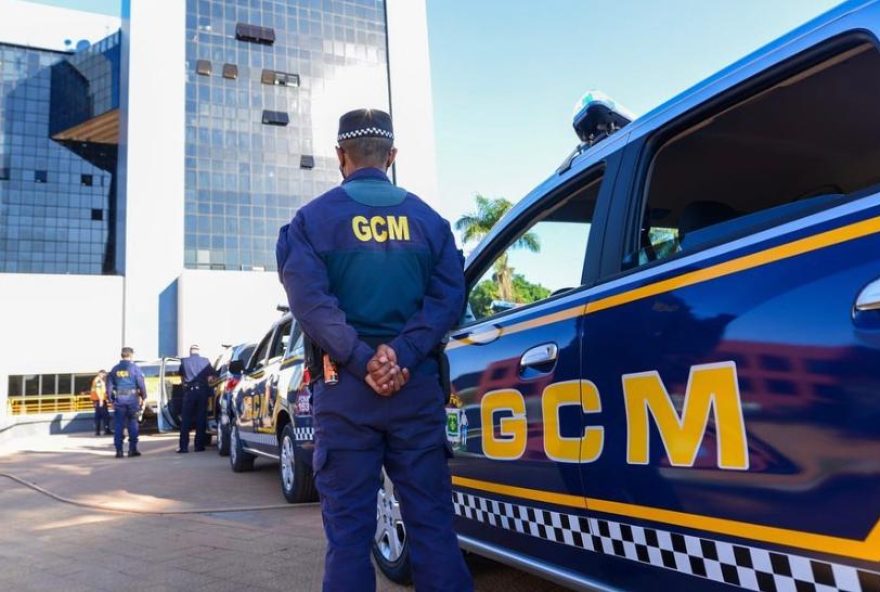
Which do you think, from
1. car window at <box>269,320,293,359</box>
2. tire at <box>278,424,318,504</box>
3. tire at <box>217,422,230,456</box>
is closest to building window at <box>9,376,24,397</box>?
tire at <box>217,422,230,456</box>

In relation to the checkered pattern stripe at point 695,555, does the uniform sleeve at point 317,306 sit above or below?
above

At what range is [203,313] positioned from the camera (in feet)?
113

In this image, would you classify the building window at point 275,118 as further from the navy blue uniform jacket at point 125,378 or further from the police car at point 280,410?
the police car at point 280,410

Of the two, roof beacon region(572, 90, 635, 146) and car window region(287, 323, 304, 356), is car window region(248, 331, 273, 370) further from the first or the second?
roof beacon region(572, 90, 635, 146)

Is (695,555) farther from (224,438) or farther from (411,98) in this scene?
(411,98)

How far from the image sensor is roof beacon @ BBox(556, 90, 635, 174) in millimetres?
2723

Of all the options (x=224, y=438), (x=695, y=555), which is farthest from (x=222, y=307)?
(x=695, y=555)

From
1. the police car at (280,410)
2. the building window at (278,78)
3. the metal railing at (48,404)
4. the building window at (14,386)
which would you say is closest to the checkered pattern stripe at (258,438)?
the police car at (280,410)

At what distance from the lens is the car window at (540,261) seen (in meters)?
2.61

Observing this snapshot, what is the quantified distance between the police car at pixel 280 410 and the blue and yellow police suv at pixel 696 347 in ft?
9.96

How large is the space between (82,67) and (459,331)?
184ft

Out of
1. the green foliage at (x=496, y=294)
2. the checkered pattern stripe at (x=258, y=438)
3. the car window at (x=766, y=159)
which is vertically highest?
the car window at (x=766, y=159)

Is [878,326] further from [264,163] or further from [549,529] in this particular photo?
[264,163]

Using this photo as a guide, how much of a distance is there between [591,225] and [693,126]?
1.58 feet
